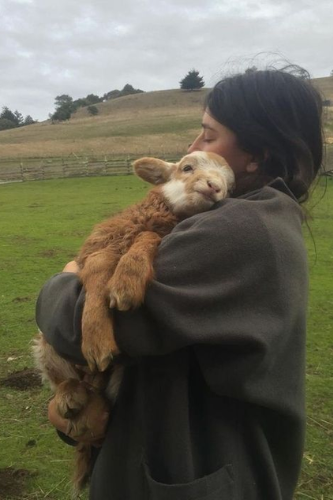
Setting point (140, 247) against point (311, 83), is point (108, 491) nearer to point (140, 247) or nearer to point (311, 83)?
point (140, 247)

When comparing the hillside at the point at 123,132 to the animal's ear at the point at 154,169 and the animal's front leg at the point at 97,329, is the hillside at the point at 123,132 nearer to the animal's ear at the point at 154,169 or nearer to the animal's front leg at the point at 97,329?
the animal's ear at the point at 154,169

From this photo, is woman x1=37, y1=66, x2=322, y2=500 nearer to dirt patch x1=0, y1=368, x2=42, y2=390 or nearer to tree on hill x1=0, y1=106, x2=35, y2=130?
dirt patch x1=0, y1=368, x2=42, y2=390

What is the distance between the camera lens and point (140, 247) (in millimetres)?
2055

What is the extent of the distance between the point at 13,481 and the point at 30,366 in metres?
1.97

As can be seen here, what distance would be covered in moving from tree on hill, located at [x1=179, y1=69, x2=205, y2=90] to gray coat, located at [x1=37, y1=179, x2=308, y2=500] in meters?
92.1

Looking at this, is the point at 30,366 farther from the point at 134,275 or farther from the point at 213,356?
the point at 213,356

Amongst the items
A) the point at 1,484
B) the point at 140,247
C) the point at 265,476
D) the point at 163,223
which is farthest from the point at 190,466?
the point at 1,484

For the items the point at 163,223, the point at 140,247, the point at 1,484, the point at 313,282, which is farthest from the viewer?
the point at 313,282

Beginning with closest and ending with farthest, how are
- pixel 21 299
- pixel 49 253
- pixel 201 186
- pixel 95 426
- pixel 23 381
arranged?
pixel 95 426 < pixel 201 186 < pixel 23 381 < pixel 21 299 < pixel 49 253

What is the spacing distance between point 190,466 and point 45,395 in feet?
12.5

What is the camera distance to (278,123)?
2.11m

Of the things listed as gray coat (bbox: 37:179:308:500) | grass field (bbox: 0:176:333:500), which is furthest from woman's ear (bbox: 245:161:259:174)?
grass field (bbox: 0:176:333:500)

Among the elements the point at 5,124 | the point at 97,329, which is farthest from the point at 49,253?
the point at 5,124

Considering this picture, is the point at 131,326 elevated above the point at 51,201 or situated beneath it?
elevated above
